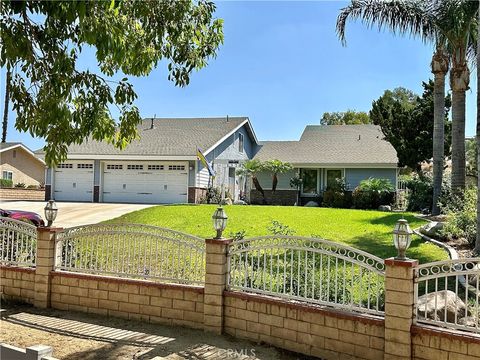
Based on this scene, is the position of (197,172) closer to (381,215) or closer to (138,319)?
(381,215)

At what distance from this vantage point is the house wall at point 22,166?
103 ft

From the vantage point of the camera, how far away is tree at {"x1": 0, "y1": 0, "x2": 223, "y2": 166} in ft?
15.5

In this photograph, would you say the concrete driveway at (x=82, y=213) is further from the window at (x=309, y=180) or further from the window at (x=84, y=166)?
the window at (x=309, y=180)

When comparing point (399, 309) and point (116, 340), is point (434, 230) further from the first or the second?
point (116, 340)

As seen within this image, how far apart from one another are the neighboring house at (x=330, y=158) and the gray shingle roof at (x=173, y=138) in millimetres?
3404

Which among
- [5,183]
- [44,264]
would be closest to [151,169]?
[5,183]

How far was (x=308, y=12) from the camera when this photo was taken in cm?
947

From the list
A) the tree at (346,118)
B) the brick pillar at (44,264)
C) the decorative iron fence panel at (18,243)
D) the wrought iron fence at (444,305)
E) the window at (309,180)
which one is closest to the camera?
the wrought iron fence at (444,305)

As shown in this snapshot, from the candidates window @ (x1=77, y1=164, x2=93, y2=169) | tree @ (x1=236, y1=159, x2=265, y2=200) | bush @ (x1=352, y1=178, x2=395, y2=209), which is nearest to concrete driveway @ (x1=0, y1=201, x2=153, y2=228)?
window @ (x1=77, y1=164, x2=93, y2=169)

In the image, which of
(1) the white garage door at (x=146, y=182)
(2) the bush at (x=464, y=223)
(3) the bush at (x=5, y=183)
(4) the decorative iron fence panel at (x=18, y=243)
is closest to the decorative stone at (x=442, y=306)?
(2) the bush at (x=464, y=223)

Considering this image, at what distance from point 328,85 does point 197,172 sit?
8.43m

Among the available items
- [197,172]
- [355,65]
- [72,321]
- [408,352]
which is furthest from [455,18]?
[197,172]

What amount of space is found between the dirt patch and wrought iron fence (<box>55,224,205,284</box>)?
714mm

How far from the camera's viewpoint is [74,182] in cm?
2548
